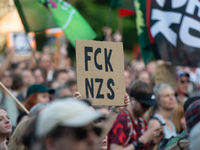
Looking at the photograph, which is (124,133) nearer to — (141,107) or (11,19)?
(141,107)

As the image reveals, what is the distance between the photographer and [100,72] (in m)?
3.87

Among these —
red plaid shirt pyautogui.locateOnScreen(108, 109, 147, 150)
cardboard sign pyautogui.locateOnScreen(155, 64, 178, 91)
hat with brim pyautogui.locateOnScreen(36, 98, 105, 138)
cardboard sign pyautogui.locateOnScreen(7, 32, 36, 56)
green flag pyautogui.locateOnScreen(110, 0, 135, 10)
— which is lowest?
cardboard sign pyautogui.locateOnScreen(7, 32, 36, 56)

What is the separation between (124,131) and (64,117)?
107 inches

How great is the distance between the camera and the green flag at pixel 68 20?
6355 mm

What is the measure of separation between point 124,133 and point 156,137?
42 cm

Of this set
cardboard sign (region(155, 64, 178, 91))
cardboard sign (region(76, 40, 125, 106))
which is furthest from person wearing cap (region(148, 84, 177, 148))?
cardboard sign (region(76, 40, 125, 106))

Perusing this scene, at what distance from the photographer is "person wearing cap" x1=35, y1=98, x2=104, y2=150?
6.29 feet

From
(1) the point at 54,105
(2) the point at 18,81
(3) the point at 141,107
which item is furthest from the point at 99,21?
(1) the point at 54,105

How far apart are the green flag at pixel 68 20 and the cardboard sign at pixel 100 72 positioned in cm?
241

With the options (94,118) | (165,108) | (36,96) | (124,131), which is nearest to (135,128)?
(124,131)

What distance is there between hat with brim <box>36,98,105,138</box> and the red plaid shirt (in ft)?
8.35

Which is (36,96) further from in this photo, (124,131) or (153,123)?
(153,123)

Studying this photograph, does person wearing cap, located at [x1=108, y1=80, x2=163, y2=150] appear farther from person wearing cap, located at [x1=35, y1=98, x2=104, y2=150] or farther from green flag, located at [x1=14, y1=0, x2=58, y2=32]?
green flag, located at [x1=14, y1=0, x2=58, y2=32]

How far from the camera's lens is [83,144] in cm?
196
